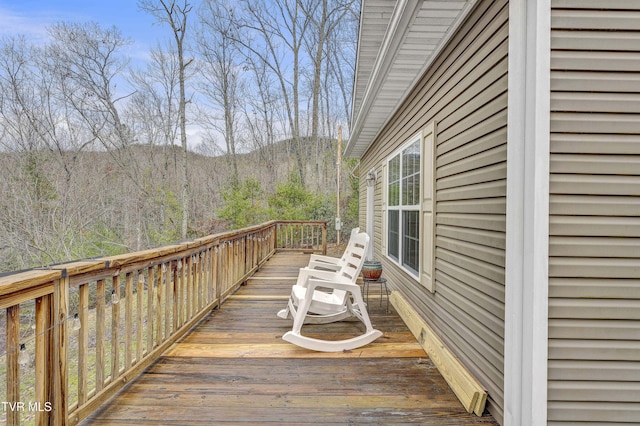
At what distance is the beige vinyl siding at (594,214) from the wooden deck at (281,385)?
0.64m

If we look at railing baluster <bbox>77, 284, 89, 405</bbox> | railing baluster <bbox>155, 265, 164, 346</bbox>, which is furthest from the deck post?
railing baluster <bbox>155, 265, 164, 346</bbox>

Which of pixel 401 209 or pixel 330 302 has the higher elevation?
pixel 401 209

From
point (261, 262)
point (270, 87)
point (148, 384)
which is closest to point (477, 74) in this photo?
point (148, 384)

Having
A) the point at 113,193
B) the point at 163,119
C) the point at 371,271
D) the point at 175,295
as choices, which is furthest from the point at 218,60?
the point at 175,295

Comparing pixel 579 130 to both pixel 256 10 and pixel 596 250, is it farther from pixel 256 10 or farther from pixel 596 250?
pixel 256 10

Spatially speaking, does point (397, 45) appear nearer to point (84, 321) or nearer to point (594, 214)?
point (594, 214)

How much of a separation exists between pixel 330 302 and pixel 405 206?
64.9 inches

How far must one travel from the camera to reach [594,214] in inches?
71.9

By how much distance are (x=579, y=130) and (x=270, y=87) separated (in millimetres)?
14906

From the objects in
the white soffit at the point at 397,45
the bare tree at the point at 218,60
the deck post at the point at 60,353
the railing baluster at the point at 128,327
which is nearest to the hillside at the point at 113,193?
the bare tree at the point at 218,60

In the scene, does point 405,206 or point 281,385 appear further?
point 405,206

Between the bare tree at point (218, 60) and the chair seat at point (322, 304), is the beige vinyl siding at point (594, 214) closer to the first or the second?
the chair seat at point (322, 304)

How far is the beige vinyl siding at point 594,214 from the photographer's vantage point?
1.81m

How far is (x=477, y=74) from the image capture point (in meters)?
2.38
